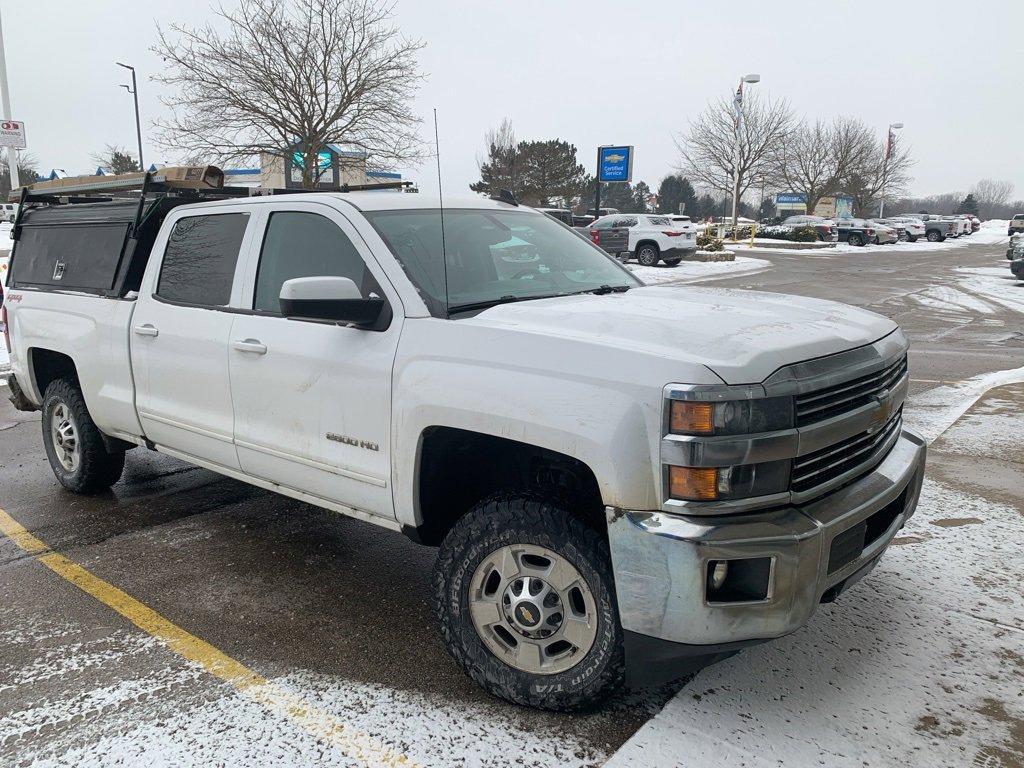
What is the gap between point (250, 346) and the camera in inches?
141

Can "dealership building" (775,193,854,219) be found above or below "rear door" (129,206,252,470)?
above

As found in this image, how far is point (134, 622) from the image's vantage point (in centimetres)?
348

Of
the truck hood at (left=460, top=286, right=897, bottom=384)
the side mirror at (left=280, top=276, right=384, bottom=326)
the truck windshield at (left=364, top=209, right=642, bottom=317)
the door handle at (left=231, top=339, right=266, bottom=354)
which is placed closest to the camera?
the truck hood at (left=460, top=286, right=897, bottom=384)

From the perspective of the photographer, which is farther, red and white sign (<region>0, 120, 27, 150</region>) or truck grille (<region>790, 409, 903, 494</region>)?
red and white sign (<region>0, 120, 27, 150</region>)

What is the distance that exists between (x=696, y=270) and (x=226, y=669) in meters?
22.7

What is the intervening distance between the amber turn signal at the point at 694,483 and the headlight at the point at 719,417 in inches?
4.4

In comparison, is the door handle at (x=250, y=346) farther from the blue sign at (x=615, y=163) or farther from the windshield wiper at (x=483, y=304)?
the blue sign at (x=615, y=163)

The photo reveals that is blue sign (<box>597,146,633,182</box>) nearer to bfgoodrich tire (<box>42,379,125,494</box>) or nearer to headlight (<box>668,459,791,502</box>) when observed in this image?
bfgoodrich tire (<box>42,379,125,494</box>)

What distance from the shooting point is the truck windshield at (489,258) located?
3250 millimetres

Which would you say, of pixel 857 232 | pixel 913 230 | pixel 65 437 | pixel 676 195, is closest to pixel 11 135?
pixel 65 437

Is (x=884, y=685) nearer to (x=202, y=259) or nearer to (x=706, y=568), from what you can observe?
(x=706, y=568)

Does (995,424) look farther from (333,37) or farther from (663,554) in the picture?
(333,37)

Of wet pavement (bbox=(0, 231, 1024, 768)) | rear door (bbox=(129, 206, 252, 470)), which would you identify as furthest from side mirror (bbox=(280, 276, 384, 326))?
wet pavement (bbox=(0, 231, 1024, 768))

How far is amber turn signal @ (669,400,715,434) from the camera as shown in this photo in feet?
7.63
